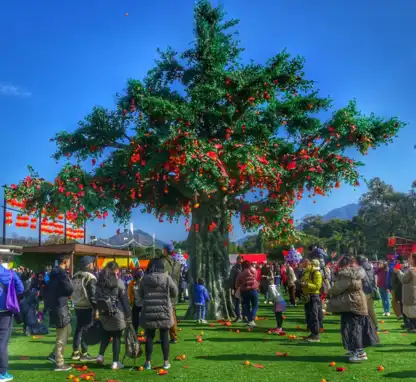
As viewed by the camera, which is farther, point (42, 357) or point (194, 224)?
point (194, 224)

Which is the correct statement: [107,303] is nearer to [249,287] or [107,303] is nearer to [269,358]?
[269,358]

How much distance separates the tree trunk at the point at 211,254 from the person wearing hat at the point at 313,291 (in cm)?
523

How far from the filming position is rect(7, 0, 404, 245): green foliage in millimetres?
13664

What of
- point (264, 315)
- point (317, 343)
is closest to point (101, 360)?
point (317, 343)

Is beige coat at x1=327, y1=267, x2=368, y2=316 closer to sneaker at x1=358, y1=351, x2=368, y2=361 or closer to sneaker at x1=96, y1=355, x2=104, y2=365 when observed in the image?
sneaker at x1=358, y1=351, x2=368, y2=361

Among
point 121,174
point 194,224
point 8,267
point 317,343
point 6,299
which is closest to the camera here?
point 6,299

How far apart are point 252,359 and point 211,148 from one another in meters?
6.23

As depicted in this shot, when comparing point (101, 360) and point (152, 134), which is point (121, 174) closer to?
point (152, 134)

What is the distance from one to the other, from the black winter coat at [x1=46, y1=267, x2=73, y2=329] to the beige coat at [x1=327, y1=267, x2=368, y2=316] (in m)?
4.73

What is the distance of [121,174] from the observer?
49.8 ft

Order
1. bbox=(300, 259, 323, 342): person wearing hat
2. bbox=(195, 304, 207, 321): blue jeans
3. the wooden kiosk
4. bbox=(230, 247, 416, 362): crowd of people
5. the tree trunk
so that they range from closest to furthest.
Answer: bbox=(230, 247, 416, 362): crowd of people → bbox=(300, 259, 323, 342): person wearing hat → bbox=(195, 304, 207, 321): blue jeans → the tree trunk → the wooden kiosk

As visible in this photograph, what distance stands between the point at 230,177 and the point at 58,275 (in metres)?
6.98

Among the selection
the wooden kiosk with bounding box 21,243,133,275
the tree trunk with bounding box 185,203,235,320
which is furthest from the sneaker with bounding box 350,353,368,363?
the wooden kiosk with bounding box 21,243,133,275

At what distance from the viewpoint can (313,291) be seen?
426 inches
